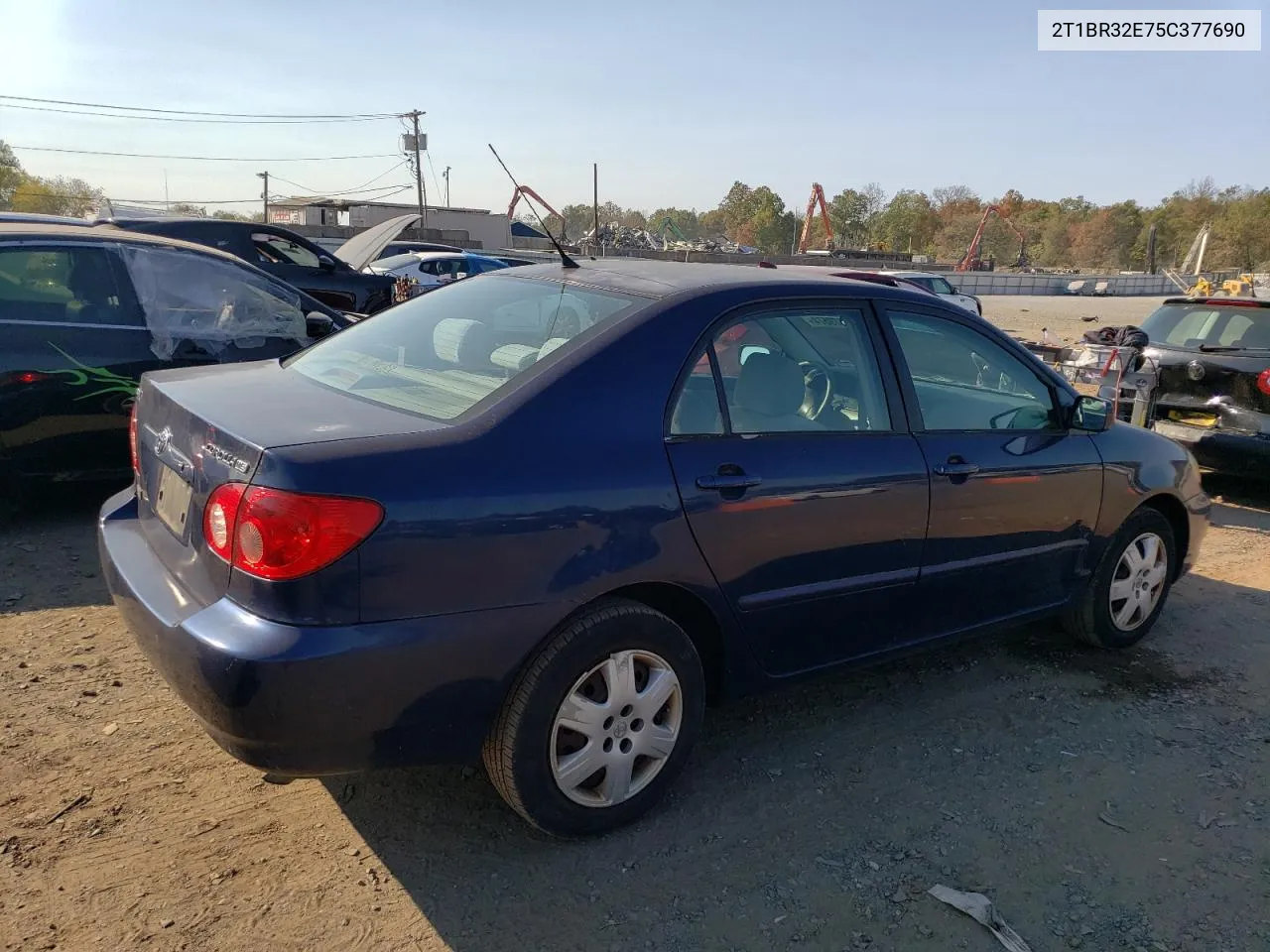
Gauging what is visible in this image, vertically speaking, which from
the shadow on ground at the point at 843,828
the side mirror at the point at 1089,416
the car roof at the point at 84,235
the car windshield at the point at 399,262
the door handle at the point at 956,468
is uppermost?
the car windshield at the point at 399,262

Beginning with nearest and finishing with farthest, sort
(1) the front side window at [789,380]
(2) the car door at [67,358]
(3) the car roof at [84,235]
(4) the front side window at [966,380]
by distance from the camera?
(1) the front side window at [789,380], (4) the front side window at [966,380], (2) the car door at [67,358], (3) the car roof at [84,235]

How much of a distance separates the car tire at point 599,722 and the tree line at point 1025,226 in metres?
81.8

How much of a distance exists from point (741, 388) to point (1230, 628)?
3.32m

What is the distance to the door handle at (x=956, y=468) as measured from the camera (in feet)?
11.0

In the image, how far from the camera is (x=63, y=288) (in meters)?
5.23

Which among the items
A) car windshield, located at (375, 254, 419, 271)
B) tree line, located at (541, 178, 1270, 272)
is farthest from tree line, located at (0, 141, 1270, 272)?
car windshield, located at (375, 254, 419, 271)

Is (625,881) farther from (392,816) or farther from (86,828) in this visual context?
(86,828)

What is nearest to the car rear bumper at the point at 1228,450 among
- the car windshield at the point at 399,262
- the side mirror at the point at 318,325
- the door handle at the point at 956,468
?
the door handle at the point at 956,468

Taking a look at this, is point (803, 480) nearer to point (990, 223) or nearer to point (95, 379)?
point (95, 379)

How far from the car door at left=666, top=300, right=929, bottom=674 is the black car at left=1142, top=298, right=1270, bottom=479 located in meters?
4.97

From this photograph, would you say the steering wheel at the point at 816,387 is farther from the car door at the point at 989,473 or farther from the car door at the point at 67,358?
the car door at the point at 67,358

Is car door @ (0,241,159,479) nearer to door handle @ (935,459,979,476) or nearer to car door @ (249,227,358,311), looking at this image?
door handle @ (935,459,979,476)

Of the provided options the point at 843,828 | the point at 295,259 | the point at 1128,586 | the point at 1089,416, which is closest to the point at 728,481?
the point at 843,828

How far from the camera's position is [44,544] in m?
4.98
